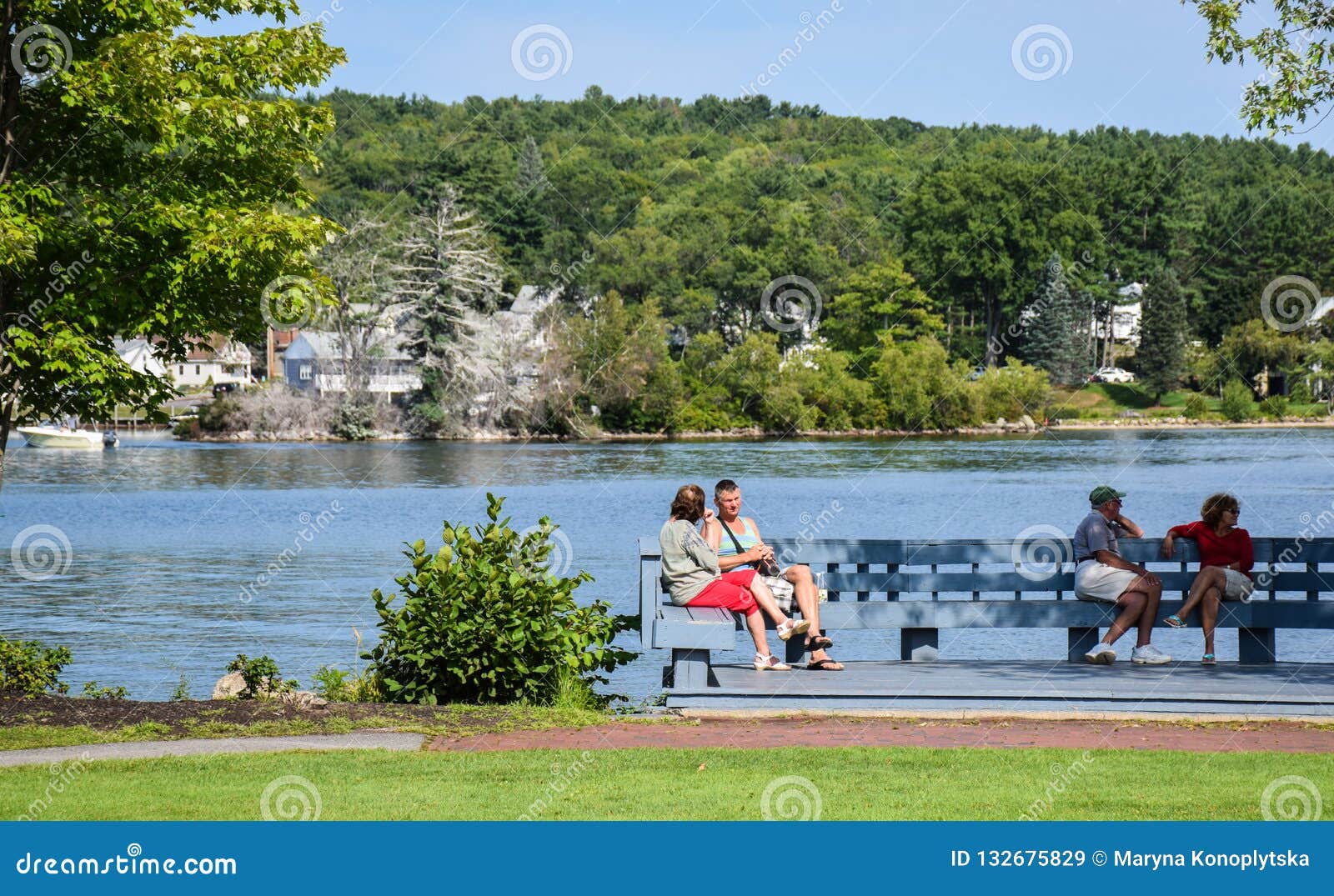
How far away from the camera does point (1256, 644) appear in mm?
13523

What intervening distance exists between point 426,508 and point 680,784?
43.0 meters

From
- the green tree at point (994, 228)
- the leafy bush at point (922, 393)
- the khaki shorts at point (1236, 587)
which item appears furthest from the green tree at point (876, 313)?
the khaki shorts at point (1236, 587)

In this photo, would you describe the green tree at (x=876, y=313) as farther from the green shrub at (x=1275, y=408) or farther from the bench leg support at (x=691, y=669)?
the bench leg support at (x=691, y=669)

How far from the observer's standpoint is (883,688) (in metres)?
11.9

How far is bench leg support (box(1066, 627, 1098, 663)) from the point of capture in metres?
13.7

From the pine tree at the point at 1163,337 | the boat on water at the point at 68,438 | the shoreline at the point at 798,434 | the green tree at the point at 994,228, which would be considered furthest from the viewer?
the green tree at the point at 994,228

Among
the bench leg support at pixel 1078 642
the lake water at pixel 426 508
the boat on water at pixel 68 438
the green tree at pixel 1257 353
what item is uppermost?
the green tree at pixel 1257 353

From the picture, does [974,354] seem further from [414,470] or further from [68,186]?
[68,186]

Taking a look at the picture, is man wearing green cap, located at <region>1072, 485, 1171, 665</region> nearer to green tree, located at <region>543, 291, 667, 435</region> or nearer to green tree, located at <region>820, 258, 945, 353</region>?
green tree, located at <region>543, 291, 667, 435</region>

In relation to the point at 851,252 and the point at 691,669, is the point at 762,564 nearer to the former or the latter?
the point at 691,669

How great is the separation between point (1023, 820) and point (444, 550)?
5.68 metres

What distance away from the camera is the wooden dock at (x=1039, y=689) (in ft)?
37.4

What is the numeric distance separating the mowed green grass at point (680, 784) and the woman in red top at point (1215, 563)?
336 cm

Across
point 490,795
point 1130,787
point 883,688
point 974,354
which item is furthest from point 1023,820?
point 974,354
